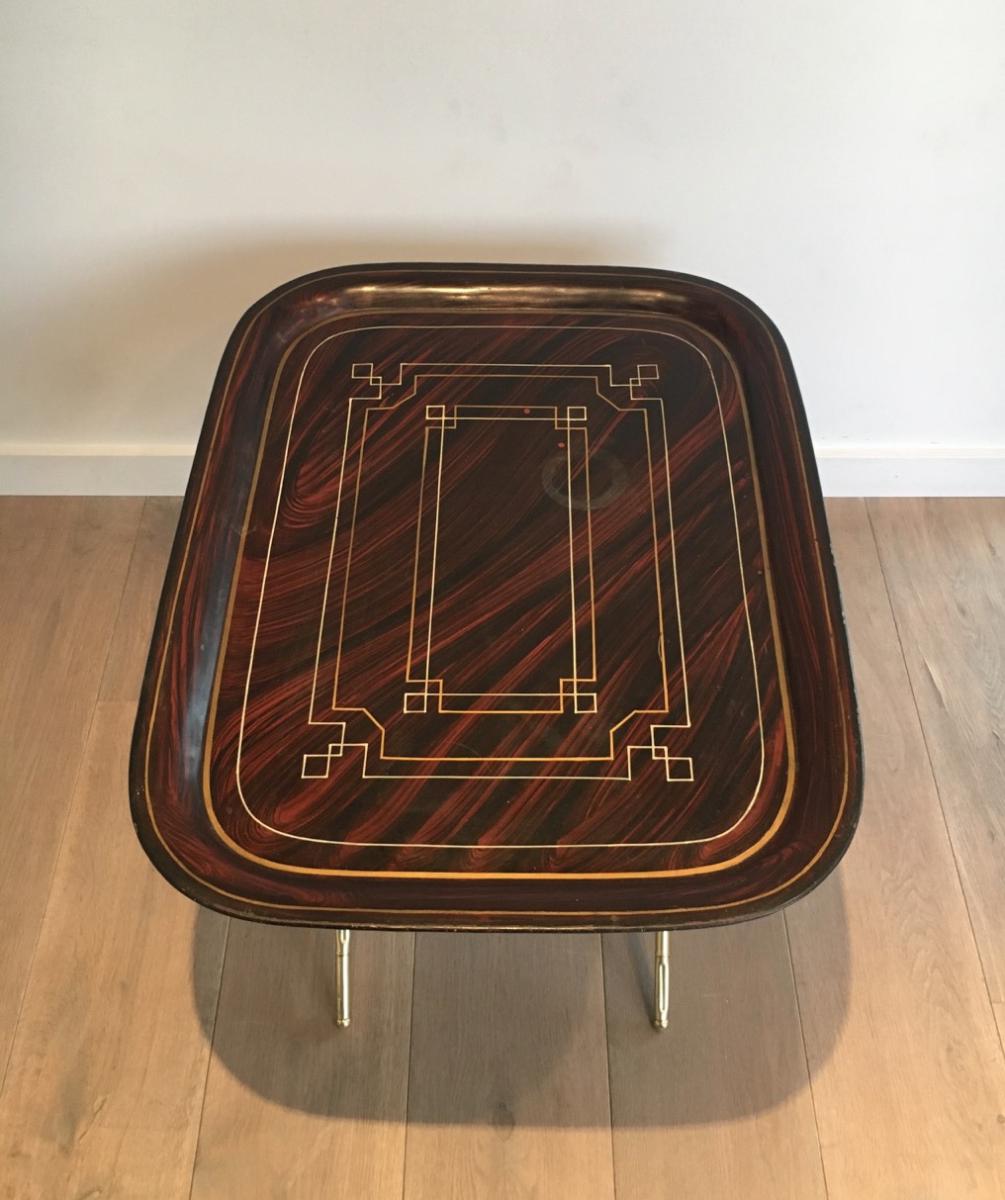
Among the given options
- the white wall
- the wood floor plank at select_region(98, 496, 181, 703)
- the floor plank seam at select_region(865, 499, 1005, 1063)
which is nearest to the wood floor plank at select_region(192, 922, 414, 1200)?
the wood floor plank at select_region(98, 496, 181, 703)

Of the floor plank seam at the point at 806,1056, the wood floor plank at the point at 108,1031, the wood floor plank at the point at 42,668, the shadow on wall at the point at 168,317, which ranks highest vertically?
the shadow on wall at the point at 168,317

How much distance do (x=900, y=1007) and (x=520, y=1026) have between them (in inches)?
18.3

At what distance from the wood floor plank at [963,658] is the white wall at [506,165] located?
0.21 meters

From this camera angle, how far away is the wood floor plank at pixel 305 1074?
3.88 ft

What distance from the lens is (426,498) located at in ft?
3.61

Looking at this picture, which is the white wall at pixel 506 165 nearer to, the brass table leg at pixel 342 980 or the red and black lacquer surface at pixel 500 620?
the red and black lacquer surface at pixel 500 620

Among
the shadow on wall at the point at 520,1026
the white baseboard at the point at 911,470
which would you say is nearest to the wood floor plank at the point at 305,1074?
the shadow on wall at the point at 520,1026

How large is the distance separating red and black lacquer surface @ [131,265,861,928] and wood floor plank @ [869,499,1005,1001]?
63cm

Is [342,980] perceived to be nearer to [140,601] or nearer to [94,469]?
[140,601]

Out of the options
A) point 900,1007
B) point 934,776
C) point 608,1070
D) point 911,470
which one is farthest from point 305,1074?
point 911,470

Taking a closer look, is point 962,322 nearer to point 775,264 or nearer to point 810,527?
point 775,264

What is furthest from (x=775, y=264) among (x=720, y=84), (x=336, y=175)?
(x=336, y=175)

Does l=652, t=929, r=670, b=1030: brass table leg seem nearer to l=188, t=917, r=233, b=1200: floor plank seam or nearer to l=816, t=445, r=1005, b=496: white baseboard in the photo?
l=188, t=917, r=233, b=1200: floor plank seam

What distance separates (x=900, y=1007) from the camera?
129 centimetres
